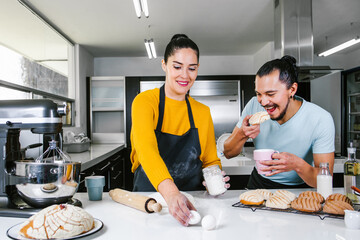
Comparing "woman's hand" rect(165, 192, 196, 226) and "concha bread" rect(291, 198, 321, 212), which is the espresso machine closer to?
"woman's hand" rect(165, 192, 196, 226)

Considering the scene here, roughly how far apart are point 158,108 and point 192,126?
8.7 inches

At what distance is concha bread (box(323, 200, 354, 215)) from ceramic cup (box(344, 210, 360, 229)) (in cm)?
8

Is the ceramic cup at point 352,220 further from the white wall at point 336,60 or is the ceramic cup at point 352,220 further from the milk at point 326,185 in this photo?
the white wall at point 336,60

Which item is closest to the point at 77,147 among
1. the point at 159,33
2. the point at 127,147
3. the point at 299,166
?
the point at 127,147

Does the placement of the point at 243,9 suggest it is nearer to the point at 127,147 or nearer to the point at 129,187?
the point at 127,147

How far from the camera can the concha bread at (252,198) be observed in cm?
122

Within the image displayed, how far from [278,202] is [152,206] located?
1.64ft

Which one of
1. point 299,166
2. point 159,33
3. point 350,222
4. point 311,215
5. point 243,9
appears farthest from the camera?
point 159,33

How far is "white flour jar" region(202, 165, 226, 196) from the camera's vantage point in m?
1.39

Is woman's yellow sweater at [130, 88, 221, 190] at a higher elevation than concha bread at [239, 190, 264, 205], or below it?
higher

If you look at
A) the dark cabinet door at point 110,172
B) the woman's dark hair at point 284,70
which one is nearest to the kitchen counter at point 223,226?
the woman's dark hair at point 284,70

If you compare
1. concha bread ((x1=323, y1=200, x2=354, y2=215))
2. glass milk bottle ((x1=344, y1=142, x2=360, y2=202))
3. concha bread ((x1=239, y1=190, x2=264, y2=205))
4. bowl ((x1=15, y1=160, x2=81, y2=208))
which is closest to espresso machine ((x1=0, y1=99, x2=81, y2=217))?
bowl ((x1=15, y1=160, x2=81, y2=208))

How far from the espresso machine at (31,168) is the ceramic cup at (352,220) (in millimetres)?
1019

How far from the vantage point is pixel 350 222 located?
98cm
